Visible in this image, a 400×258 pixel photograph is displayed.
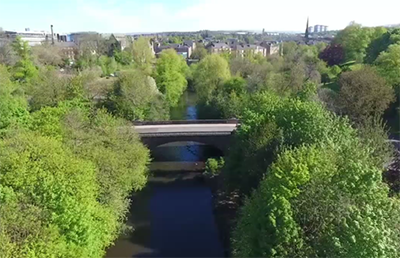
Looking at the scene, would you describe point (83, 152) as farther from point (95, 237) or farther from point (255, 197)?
point (255, 197)

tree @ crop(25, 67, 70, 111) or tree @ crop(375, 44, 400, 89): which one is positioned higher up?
tree @ crop(375, 44, 400, 89)

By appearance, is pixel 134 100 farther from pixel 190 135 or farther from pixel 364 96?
pixel 364 96

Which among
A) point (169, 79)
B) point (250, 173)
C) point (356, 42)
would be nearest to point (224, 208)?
point (250, 173)

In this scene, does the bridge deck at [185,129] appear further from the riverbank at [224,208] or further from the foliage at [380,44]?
the foliage at [380,44]

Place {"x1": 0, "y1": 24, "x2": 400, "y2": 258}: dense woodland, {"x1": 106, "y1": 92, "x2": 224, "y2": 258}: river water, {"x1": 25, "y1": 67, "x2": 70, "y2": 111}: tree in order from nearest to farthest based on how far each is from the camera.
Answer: {"x1": 0, "y1": 24, "x2": 400, "y2": 258}: dense woodland → {"x1": 106, "y1": 92, "x2": 224, "y2": 258}: river water → {"x1": 25, "y1": 67, "x2": 70, "y2": 111}: tree

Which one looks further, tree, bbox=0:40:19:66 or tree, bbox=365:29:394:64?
tree, bbox=0:40:19:66

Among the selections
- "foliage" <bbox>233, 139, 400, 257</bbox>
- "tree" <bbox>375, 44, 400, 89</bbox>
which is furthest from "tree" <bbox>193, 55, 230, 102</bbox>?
"foliage" <bbox>233, 139, 400, 257</bbox>

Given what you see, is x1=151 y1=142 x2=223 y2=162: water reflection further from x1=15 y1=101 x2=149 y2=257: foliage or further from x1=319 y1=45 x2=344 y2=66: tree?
x1=319 y1=45 x2=344 y2=66: tree
